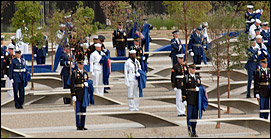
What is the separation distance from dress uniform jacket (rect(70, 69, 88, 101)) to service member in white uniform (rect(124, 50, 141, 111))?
2.39m

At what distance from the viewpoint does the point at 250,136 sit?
14.0 metres

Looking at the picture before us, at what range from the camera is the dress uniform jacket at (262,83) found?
16000 mm

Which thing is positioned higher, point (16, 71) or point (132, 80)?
point (16, 71)

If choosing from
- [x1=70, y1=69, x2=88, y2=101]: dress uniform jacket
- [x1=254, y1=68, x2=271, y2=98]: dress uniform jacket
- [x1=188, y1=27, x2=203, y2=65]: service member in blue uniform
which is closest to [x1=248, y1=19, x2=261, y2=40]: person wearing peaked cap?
[x1=188, y1=27, x2=203, y2=65]: service member in blue uniform

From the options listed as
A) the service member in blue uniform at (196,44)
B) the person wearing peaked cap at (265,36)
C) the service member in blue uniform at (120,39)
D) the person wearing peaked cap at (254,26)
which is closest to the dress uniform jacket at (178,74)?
the service member in blue uniform at (196,44)

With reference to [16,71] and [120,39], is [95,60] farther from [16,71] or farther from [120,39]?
[120,39]

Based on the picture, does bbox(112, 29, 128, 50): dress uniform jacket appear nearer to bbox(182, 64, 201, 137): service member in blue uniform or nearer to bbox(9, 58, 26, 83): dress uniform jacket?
bbox(9, 58, 26, 83): dress uniform jacket

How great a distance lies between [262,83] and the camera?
1606 centimetres

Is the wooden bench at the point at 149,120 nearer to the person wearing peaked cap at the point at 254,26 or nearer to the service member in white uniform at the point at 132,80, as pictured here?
the service member in white uniform at the point at 132,80

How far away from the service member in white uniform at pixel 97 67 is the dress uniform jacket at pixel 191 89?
6.06m

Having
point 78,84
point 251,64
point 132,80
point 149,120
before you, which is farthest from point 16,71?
point 251,64

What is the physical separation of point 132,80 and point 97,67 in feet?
8.79

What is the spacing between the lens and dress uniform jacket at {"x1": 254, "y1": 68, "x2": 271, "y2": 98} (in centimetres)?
1600

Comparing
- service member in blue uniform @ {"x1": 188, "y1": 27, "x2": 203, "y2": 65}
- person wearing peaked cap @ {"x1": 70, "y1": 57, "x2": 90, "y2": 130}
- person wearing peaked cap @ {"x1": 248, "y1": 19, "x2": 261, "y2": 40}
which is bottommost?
person wearing peaked cap @ {"x1": 70, "y1": 57, "x2": 90, "y2": 130}
